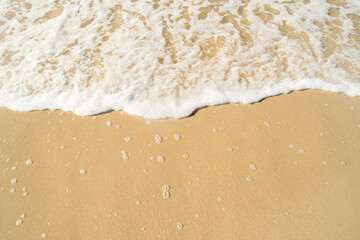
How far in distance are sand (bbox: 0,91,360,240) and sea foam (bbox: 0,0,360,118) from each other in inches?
10.1

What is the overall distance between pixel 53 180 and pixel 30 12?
353 cm

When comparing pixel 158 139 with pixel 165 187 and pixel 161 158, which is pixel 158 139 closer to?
pixel 161 158

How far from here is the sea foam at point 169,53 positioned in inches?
109

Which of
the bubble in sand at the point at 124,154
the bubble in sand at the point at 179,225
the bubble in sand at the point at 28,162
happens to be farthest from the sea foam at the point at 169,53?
the bubble in sand at the point at 179,225

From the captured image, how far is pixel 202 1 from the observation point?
416 cm

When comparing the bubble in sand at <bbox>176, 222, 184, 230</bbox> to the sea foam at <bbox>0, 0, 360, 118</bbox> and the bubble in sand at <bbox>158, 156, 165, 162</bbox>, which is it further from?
the sea foam at <bbox>0, 0, 360, 118</bbox>

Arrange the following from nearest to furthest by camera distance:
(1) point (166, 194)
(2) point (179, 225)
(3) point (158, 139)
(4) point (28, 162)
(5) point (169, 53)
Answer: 1. (2) point (179, 225)
2. (1) point (166, 194)
3. (4) point (28, 162)
4. (3) point (158, 139)
5. (5) point (169, 53)

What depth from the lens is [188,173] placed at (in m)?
2.17

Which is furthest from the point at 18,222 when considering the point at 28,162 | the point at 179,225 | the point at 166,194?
the point at 179,225

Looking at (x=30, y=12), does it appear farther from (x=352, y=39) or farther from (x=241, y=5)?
(x=352, y=39)

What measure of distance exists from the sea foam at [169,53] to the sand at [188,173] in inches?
10.1

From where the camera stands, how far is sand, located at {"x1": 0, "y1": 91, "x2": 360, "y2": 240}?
190 cm

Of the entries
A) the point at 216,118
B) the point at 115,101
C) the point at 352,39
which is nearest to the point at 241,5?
the point at 352,39

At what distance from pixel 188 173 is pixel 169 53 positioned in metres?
1.87
